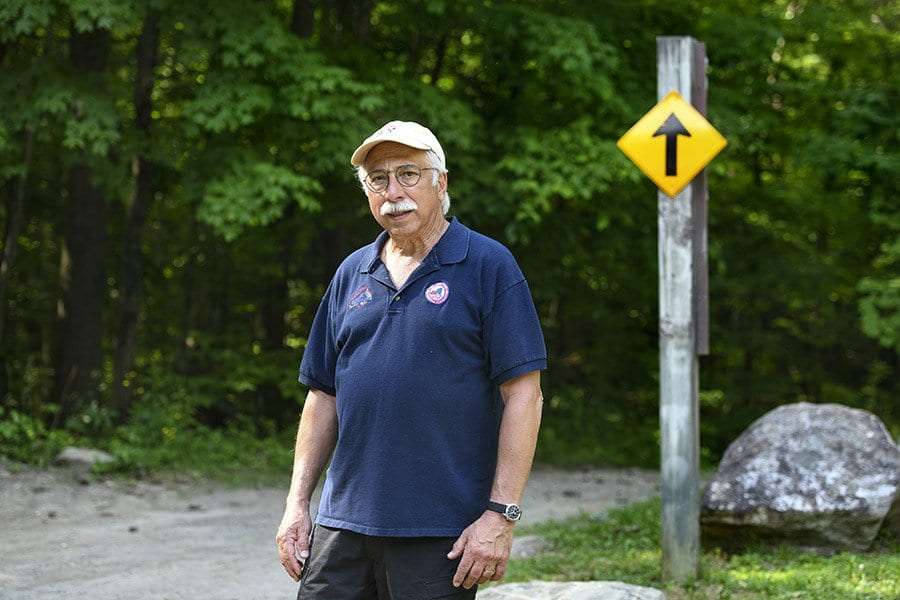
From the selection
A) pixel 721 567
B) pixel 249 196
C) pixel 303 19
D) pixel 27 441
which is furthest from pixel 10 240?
pixel 721 567

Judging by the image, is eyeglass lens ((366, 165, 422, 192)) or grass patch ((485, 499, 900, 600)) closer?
eyeglass lens ((366, 165, 422, 192))

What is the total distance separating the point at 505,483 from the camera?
315 centimetres

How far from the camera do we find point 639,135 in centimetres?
664

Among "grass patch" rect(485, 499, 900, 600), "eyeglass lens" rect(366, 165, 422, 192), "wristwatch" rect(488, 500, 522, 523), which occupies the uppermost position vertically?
"eyeglass lens" rect(366, 165, 422, 192)

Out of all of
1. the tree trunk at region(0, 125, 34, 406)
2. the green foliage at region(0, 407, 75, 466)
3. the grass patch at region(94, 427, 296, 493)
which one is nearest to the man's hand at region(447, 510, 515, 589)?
A: the grass patch at region(94, 427, 296, 493)

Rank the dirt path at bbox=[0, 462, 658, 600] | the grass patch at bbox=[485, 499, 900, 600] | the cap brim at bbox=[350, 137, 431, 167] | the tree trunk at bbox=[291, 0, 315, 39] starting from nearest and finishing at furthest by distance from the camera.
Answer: the cap brim at bbox=[350, 137, 431, 167], the grass patch at bbox=[485, 499, 900, 600], the dirt path at bbox=[0, 462, 658, 600], the tree trunk at bbox=[291, 0, 315, 39]

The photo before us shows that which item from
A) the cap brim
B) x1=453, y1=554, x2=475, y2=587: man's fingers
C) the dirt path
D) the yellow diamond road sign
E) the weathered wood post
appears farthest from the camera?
the dirt path

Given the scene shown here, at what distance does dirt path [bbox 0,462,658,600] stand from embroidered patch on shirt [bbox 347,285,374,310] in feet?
12.4

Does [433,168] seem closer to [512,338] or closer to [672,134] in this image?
[512,338]

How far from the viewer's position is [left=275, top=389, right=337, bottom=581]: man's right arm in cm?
340

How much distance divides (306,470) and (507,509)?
63 cm

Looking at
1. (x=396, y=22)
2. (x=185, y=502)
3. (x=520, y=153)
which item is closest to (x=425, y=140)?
(x=185, y=502)

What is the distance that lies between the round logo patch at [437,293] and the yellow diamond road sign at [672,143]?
354cm

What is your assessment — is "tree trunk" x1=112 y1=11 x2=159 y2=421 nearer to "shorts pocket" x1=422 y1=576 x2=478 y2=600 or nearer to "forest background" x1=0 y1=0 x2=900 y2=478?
"forest background" x1=0 y1=0 x2=900 y2=478
